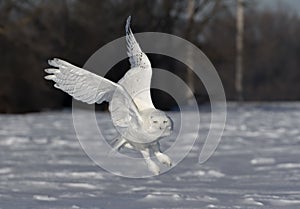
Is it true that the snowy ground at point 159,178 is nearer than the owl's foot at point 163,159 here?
No

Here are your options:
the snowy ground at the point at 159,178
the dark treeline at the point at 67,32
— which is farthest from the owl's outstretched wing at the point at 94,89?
the dark treeline at the point at 67,32

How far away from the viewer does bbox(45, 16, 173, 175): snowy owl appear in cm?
400

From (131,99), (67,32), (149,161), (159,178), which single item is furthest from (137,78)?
(67,32)

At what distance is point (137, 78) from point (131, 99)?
269 mm

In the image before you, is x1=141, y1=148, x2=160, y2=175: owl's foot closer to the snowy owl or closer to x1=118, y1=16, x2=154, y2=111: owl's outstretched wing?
the snowy owl

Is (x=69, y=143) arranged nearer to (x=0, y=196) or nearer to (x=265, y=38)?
(x=0, y=196)

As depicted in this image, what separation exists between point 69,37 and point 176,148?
15918 millimetres

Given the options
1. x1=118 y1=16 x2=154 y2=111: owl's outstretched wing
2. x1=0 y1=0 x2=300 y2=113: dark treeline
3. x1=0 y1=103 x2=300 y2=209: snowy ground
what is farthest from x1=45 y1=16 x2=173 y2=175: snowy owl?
x1=0 y1=0 x2=300 y2=113: dark treeline

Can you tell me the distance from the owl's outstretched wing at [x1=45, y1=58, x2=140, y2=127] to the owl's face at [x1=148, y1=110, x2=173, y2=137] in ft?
0.60

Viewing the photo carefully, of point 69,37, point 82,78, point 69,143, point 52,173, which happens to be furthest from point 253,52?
point 82,78

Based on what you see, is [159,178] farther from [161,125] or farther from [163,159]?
[161,125]

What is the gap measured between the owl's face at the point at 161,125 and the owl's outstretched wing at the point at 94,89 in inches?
7.2

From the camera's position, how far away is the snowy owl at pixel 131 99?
13.1 ft

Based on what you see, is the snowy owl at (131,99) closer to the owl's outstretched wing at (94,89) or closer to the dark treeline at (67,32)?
the owl's outstretched wing at (94,89)
